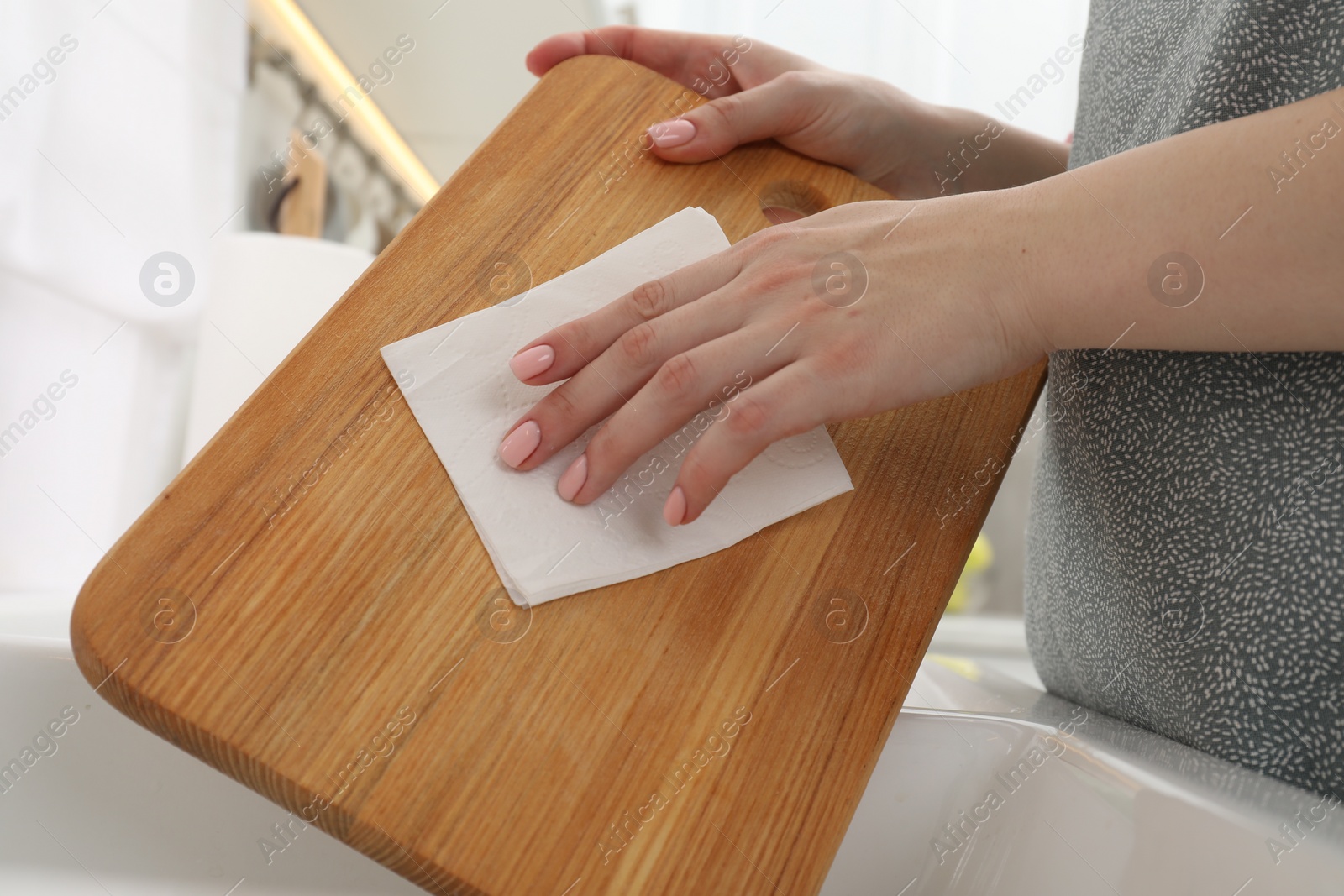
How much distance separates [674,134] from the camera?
1.69 ft

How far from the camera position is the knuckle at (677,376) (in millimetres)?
404

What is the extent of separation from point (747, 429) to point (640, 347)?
0.23 feet

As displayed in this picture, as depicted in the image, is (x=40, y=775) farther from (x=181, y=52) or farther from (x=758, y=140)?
(x=181, y=52)

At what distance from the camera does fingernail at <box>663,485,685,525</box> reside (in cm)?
40

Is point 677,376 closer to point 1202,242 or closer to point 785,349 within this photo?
point 785,349

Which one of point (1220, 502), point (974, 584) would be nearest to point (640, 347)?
point (1220, 502)

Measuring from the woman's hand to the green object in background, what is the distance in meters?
1.09

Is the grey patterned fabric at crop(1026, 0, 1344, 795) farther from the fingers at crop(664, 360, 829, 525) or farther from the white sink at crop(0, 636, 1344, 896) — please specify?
the fingers at crop(664, 360, 829, 525)

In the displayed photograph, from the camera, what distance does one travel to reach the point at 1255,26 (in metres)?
0.41

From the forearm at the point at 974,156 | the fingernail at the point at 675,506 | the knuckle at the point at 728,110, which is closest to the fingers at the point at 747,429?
the fingernail at the point at 675,506

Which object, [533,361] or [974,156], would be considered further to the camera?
[974,156]

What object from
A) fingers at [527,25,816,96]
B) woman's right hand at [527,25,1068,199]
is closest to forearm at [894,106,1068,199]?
woman's right hand at [527,25,1068,199]

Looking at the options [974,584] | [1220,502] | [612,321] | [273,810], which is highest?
[612,321]

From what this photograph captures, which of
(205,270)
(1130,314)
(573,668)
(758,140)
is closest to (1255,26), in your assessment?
(1130,314)
